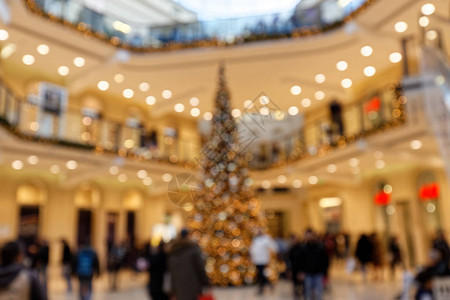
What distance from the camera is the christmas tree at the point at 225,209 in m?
10.3

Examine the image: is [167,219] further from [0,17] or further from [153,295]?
[153,295]

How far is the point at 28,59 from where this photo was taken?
1373cm

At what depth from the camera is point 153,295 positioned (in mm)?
6086

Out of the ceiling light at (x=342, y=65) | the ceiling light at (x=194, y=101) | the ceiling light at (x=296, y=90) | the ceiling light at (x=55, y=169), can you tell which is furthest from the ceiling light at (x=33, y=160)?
the ceiling light at (x=342, y=65)

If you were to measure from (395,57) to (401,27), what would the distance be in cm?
238

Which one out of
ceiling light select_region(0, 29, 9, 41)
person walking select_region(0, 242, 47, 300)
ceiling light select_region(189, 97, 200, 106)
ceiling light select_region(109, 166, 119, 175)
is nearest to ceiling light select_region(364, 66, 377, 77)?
ceiling light select_region(189, 97, 200, 106)

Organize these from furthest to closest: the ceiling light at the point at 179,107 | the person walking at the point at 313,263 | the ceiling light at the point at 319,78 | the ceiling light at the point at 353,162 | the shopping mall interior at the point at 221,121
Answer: the ceiling light at the point at 179,107, the ceiling light at the point at 319,78, the ceiling light at the point at 353,162, the shopping mall interior at the point at 221,121, the person walking at the point at 313,263

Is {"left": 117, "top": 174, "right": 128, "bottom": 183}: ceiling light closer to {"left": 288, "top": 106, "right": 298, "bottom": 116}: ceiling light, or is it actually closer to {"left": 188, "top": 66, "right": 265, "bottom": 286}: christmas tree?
{"left": 188, "top": 66, "right": 265, "bottom": 286}: christmas tree

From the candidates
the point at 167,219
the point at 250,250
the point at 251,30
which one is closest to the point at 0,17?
the point at 251,30

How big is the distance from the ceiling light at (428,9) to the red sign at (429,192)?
659 centimetres

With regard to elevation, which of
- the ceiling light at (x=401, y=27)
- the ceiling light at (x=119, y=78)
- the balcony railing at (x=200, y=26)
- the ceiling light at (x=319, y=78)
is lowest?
the ceiling light at (x=319, y=78)

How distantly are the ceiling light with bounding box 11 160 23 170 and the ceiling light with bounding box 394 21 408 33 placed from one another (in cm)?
1272

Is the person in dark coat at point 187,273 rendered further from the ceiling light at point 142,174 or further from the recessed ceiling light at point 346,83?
the recessed ceiling light at point 346,83

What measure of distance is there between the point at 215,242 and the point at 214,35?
23.6 ft
